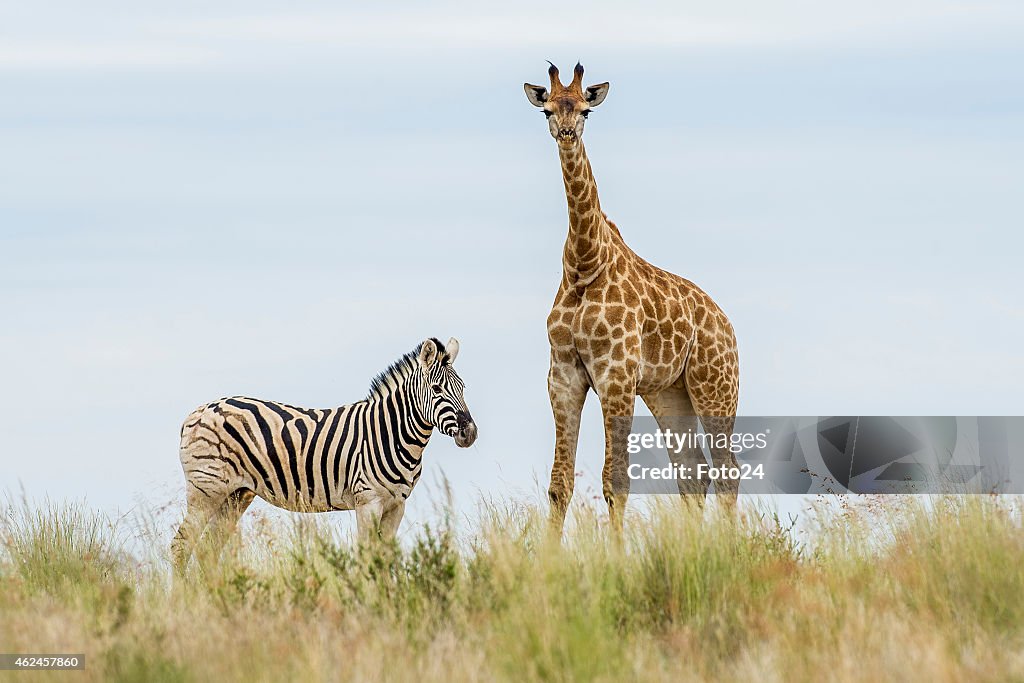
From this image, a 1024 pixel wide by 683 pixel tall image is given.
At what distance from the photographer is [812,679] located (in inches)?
313

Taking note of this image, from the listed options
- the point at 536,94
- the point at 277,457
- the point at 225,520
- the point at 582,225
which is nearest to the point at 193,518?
the point at 225,520

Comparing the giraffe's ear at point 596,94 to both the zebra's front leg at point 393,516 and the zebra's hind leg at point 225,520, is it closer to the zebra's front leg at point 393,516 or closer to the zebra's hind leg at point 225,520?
the zebra's front leg at point 393,516

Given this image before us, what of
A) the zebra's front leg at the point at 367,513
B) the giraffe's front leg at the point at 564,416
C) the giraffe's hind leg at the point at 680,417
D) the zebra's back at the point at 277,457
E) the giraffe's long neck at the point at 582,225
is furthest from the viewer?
the giraffe's hind leg at the point at 680,417

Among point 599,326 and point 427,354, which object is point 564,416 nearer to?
point 599,326

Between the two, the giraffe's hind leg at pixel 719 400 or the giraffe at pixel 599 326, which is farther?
the giraffe's hind leg at pixel 719 400

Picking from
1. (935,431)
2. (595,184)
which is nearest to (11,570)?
(595,184)

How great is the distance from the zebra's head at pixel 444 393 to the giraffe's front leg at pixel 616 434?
1.30m

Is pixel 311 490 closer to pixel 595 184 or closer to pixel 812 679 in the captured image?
pixel 595 184

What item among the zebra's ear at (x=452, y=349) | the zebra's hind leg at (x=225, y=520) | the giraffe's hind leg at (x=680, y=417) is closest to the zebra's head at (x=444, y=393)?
the zebra's ear at (x=452, y=349)

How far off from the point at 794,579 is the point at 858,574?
2.18 ft

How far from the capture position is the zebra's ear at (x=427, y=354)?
40.5 feet

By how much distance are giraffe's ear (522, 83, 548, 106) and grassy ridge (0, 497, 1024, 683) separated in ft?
12.5

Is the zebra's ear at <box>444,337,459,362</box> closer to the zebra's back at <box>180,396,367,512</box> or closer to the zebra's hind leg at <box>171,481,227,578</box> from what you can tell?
the zebra's back at <box>180,396,367,512</box>

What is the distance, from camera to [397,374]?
12664 mm
